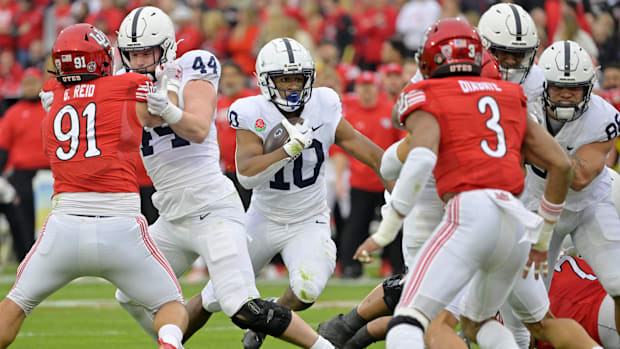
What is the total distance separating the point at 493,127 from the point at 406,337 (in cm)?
100

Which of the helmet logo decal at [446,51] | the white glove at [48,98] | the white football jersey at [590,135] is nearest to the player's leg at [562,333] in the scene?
the white football jersey at [590,135]

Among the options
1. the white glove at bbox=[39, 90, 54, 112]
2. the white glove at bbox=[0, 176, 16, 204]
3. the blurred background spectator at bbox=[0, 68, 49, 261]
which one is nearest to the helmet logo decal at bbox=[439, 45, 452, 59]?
the white glove at bbox=[39, 90, 54, 112]

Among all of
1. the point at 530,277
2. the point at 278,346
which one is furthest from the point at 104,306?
the point at 530,277

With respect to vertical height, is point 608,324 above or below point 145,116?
below

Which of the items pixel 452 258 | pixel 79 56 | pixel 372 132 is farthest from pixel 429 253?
pixel 372 132

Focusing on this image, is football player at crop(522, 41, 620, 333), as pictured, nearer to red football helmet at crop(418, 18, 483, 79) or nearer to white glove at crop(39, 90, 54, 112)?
red football helmet at crop(418, 18, 483, 79)

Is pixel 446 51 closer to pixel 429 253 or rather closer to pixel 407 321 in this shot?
pixel 429 253

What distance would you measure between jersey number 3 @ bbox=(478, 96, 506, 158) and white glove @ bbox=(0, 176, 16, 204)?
797 centimetres

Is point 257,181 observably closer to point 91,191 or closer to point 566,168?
point 91,191

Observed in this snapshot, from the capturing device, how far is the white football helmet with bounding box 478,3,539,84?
213 inches

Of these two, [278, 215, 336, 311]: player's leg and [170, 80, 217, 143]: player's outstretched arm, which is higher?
[170, 80, 217, 143]: player's outstretched arm

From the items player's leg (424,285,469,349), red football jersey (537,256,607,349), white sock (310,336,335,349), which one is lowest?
red football jersey (537,256,607,349)

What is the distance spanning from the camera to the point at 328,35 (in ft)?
45.5

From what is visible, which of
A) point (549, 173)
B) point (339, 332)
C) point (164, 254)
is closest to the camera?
point (549, 173)
